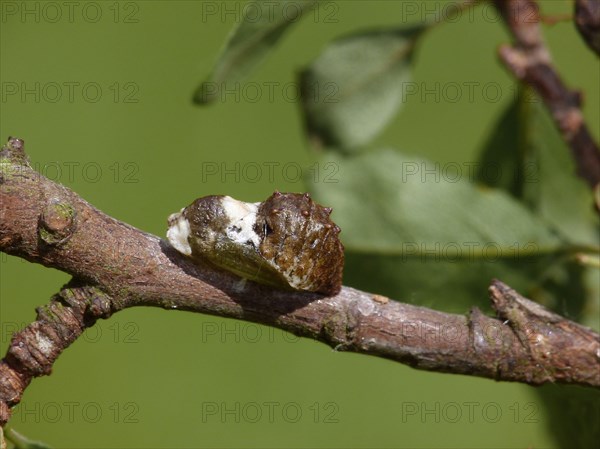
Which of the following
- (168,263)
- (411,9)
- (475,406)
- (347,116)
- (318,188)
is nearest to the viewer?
(168,263)

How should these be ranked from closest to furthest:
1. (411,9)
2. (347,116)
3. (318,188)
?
(318,188) → (347,116) → (411,9)

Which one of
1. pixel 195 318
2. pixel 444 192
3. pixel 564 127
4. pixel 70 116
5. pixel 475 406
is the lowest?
pixel 475 406

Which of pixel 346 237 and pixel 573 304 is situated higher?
pixel 346 237

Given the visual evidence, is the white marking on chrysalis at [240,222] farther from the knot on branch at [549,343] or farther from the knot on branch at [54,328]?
the knot on branch at [549,343]

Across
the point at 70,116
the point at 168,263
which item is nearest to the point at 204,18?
the point at 70,116

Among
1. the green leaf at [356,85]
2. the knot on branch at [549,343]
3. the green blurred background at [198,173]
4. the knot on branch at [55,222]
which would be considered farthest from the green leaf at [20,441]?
the green blurred background at [198,173]

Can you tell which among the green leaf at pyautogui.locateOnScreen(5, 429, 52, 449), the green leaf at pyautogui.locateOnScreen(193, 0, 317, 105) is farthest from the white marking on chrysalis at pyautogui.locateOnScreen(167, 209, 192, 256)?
the green leaf at pyautogui.locateOnScreen(193, 0, 317, 105)

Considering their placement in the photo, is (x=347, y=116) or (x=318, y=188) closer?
(x=318, y=188)

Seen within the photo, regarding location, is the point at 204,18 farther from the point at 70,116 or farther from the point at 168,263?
the point at 168,263

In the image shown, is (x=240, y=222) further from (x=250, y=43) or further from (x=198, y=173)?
(x=198, y=173)

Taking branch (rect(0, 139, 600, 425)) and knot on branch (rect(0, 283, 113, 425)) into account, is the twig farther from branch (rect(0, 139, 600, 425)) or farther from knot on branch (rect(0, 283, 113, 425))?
knot on branch (rect(0, 283, 113, 425))
